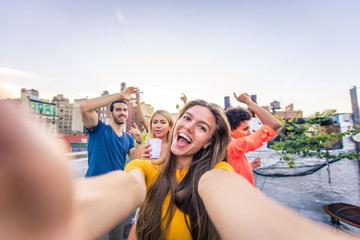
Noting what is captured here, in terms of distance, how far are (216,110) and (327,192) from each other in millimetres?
6438

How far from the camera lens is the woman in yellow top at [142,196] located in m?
0.33

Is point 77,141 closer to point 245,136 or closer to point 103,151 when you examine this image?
point 103,151

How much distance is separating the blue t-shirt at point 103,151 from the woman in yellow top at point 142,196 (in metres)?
1.61

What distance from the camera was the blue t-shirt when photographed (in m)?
2.93

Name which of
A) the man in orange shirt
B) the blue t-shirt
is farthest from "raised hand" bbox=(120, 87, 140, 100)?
the man in orange shirt

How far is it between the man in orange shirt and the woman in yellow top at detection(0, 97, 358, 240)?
64 cm

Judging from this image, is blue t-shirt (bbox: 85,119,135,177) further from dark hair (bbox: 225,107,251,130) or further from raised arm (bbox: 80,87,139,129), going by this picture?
dark hair (bbox: 225,107,251,130)

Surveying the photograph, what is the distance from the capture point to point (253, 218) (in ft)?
2.38

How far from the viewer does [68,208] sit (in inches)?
16.0

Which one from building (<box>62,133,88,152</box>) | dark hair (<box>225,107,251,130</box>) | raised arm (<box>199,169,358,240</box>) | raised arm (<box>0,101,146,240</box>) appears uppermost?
dark hair (<box>225,107,251,130</box>)

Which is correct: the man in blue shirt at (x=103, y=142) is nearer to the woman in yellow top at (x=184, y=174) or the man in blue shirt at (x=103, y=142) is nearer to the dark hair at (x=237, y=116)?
the woman in yellow top at (x=184, y=174)

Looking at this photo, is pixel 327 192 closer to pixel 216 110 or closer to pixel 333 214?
pixel 333 214

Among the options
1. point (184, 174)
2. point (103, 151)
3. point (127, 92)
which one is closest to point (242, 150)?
point (184, 174)

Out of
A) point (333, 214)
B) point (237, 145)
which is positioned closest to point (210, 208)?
point (237, 145)
